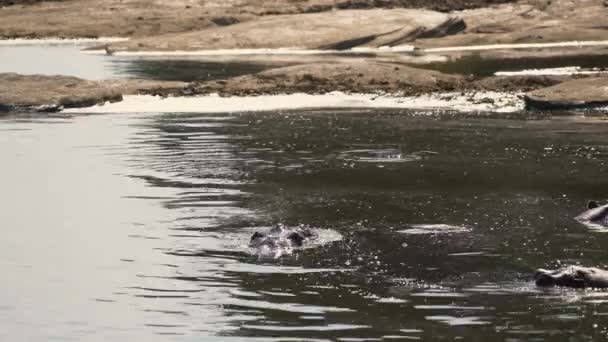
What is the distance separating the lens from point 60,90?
104 ft

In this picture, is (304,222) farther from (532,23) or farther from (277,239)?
(532,23)

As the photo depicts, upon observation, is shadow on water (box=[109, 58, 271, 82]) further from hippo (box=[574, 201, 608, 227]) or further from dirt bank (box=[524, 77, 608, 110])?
hippo (box=[574, 201, 608, 227])

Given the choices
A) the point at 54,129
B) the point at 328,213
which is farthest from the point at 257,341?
the point at 54,129

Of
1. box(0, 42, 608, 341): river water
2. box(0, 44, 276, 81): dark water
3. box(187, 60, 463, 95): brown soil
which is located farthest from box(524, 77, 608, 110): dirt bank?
box(0, 44, 276, 81): dark water

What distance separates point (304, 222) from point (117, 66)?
27124 millimetres

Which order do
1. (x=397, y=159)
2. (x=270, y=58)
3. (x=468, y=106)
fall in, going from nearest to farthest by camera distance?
(x=397, y=159)
(x=468, y=106)
(x=270, y=58)

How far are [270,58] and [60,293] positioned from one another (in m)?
33.2

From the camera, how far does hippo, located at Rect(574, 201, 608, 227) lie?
15.2 meters

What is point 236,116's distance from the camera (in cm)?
2836

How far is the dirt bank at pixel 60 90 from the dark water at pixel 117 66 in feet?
11.6

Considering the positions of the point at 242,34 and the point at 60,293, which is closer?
the point at 60,293

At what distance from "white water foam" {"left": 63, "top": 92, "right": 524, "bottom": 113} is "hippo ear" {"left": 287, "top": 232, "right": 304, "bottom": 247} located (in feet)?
47.8

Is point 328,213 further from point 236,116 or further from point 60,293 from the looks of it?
point 236,116

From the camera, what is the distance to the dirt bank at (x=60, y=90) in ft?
101
